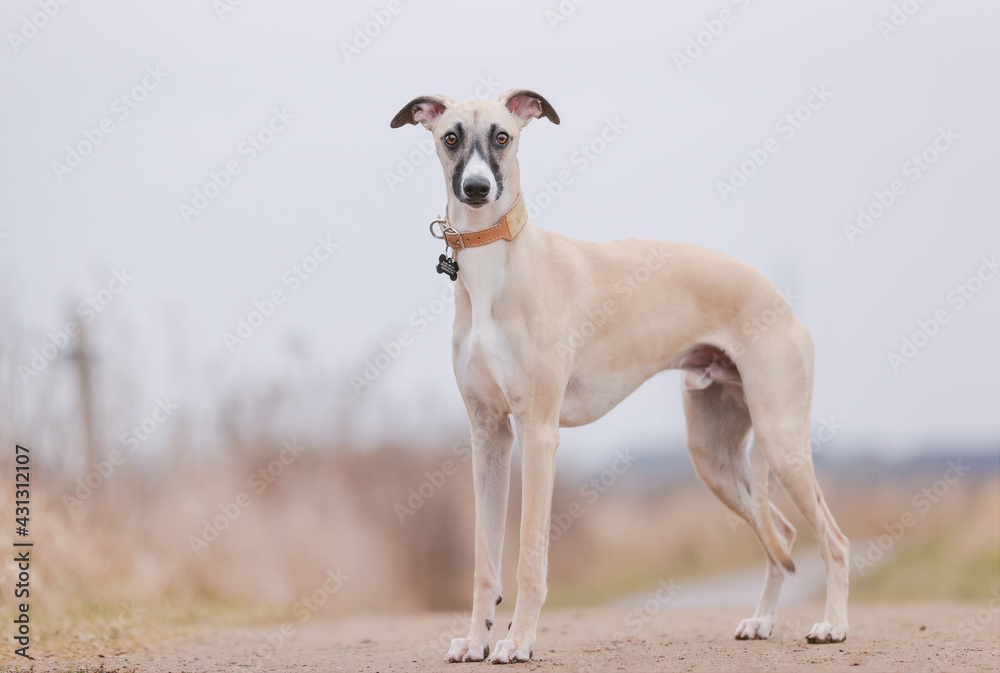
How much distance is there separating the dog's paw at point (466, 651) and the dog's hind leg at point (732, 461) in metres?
2.35

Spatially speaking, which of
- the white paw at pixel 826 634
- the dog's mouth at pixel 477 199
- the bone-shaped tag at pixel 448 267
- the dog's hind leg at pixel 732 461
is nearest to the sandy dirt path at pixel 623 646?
the white paw at pixel 826 634

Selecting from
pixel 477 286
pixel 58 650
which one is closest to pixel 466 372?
pixel 477 286

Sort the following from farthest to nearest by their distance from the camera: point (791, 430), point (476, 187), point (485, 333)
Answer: point (791, 430), point (485, 333), point (476, 187)

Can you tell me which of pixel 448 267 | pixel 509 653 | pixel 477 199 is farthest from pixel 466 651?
pixel 477 199

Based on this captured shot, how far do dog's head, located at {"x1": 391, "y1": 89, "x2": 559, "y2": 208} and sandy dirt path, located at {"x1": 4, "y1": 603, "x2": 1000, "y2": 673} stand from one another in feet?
9.07

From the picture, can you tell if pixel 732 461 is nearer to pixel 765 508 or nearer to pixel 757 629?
pixel 765 508

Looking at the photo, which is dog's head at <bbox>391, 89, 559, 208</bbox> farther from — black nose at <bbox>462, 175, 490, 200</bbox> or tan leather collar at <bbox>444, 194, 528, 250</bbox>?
tan leather collar at <bbox>444, 194, 528, 250</bbox>

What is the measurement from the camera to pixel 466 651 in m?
6.02

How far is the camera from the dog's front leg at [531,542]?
573 cm

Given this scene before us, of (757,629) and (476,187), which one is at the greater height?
(476,187)

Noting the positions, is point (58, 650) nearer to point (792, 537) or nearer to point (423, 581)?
point (423, 581)

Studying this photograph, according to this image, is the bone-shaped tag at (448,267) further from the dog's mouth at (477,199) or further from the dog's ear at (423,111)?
the dog's ear at (423,111)

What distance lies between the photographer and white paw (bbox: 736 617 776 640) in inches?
288

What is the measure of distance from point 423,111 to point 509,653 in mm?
3406
